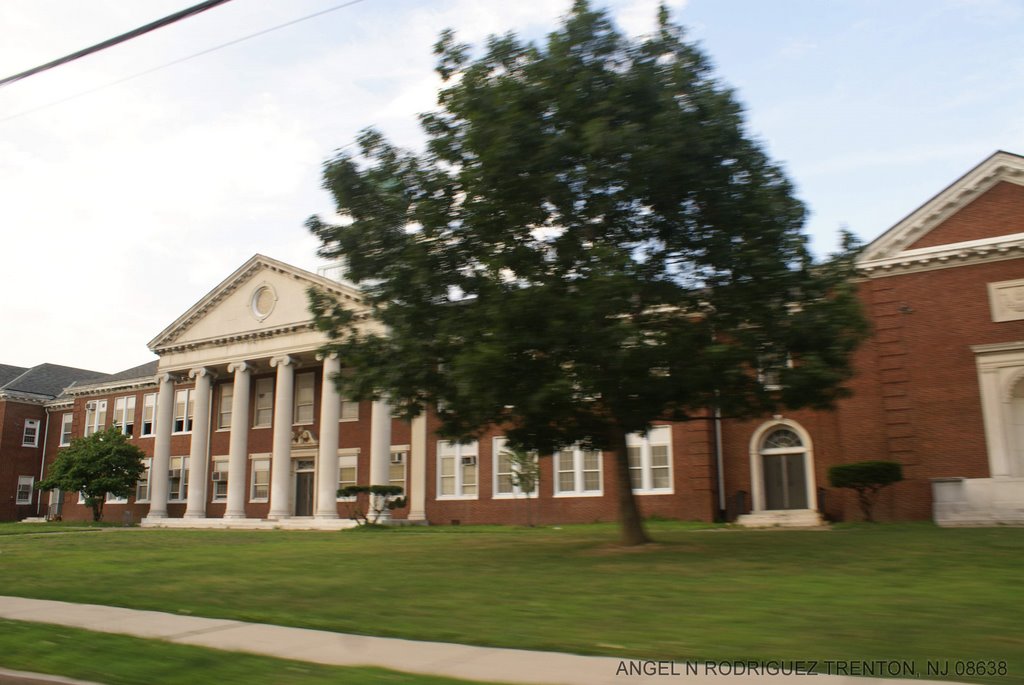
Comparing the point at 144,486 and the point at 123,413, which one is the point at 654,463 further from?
the point at 123,413

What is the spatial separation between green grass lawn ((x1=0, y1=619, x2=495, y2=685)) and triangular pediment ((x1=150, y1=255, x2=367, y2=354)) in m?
31.3

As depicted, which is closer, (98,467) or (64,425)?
(98,467)

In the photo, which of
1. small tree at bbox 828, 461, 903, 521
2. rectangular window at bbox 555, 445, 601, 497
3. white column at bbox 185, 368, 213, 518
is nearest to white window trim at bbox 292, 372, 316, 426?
white column at bbox 185, 368, 213, 518

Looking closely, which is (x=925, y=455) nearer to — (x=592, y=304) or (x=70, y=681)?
(x=592, y=304)

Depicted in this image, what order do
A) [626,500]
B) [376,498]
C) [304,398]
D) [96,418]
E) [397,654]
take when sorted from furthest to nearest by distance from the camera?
[96,418]
[304,398]
[376,498]
[626,500]
[397,654]

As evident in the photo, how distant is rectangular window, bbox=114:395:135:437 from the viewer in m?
53.8

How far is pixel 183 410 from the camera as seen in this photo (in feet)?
166

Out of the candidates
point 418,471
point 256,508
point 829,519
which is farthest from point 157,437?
point 829,519

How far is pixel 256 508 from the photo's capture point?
148ft

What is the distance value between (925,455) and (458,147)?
19729 mm

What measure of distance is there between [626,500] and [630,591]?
6.00m

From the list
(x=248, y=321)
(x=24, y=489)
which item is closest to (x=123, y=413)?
(x=24, y=489)

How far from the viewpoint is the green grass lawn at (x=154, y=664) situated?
6.91 metres

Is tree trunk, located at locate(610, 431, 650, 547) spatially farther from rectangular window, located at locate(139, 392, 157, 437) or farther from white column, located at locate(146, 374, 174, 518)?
rectangular window, located at locate(139, 392, 157, 437)
